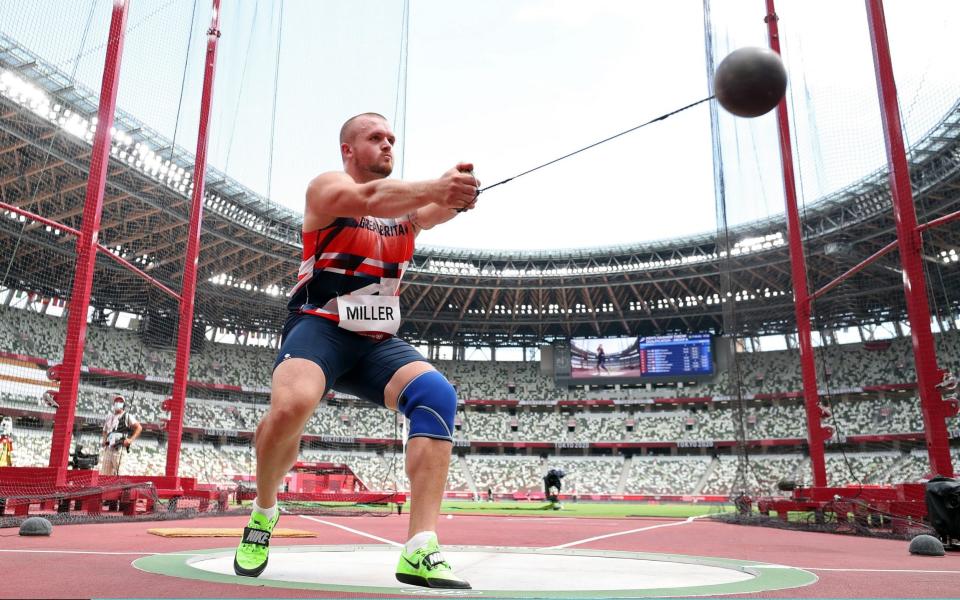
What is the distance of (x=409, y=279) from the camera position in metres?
34.2

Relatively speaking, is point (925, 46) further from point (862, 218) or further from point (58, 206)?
point (58, 206)

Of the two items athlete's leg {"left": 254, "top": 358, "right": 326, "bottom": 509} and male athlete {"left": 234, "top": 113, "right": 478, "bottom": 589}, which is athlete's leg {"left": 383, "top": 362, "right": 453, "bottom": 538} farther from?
athlete's leg {"left": 254, "top": 358, "right": 326, "bottom": 509}

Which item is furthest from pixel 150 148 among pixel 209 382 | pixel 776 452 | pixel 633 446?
pixel 776 452

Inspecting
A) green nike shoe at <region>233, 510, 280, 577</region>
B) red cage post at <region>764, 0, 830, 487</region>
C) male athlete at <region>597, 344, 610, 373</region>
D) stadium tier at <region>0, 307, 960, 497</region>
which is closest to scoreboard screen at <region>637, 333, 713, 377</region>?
stadium tier at <region>0, 307, 960, 497</region>

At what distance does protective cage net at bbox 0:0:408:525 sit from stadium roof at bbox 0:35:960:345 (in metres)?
0.13

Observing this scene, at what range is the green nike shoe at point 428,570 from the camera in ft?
7.37

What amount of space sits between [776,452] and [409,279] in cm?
2156

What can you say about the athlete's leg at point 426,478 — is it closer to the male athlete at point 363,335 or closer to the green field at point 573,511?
the male athlete at point 363,335

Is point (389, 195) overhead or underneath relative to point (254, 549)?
overhead

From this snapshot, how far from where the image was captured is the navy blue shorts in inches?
106

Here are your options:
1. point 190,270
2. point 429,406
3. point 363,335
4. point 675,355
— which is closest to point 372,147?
point 363,335

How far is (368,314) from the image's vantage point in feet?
9.18

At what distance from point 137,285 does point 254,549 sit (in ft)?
77.0

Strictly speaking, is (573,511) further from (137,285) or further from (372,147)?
(372,147)
